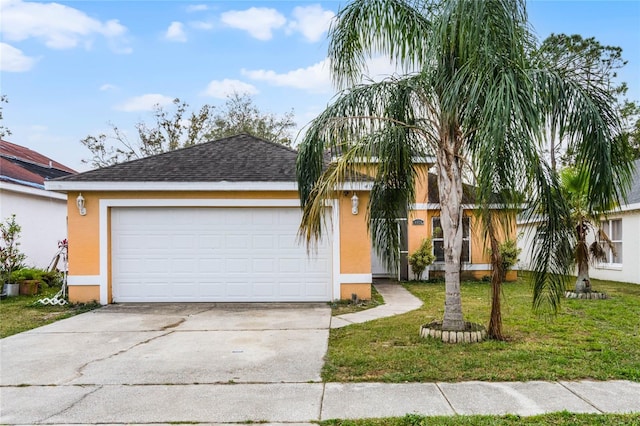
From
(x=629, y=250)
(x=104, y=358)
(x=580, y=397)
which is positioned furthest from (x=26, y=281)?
(x=629, y=250)

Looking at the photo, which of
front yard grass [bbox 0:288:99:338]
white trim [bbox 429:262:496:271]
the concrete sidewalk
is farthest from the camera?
white trim [bbox 429:262:496:271]

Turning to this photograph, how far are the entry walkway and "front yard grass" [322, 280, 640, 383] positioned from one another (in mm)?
326

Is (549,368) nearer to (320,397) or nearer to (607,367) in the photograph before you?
(607,367)

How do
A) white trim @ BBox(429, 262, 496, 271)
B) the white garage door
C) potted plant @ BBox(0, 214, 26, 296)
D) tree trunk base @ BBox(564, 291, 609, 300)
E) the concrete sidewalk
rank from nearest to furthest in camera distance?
the concrete sidewalk < the white garage door < tree trunk base @ BBox(564, 291, 609, 300) < potted plant @ BBox(0, 214, 26, 296) < white trim @ BBox(429, 262, 496, 271)

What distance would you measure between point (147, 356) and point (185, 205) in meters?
4.62

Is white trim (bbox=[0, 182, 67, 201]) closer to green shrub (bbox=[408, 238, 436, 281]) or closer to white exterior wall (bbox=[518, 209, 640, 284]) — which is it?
green shrub (bbox=[408, 238, 436, 281])

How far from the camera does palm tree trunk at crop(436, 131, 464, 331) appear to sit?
6.18 m

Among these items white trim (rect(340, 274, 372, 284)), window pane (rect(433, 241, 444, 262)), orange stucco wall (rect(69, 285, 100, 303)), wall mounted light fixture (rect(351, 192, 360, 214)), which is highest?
wall mounted light fixture (rect(351, 192, 360, 214))

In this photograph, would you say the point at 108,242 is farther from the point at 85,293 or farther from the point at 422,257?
the point at 422,257

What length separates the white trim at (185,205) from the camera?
9.58 meters

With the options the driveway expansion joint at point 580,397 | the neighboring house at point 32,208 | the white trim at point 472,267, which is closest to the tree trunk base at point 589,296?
the white trim at point 472,267

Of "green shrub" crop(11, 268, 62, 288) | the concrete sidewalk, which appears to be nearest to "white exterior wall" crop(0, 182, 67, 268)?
"green shrub" crop(11, 268, 62, 288)

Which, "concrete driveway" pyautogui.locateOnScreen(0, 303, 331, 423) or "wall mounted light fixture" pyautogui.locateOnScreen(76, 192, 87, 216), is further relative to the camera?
"wall mounted light fixture" pyautogui.locateOnScreen(76, 192, 87, 216)

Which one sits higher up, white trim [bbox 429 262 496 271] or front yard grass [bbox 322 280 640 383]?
white trim [bbox 429 262 496 271]
